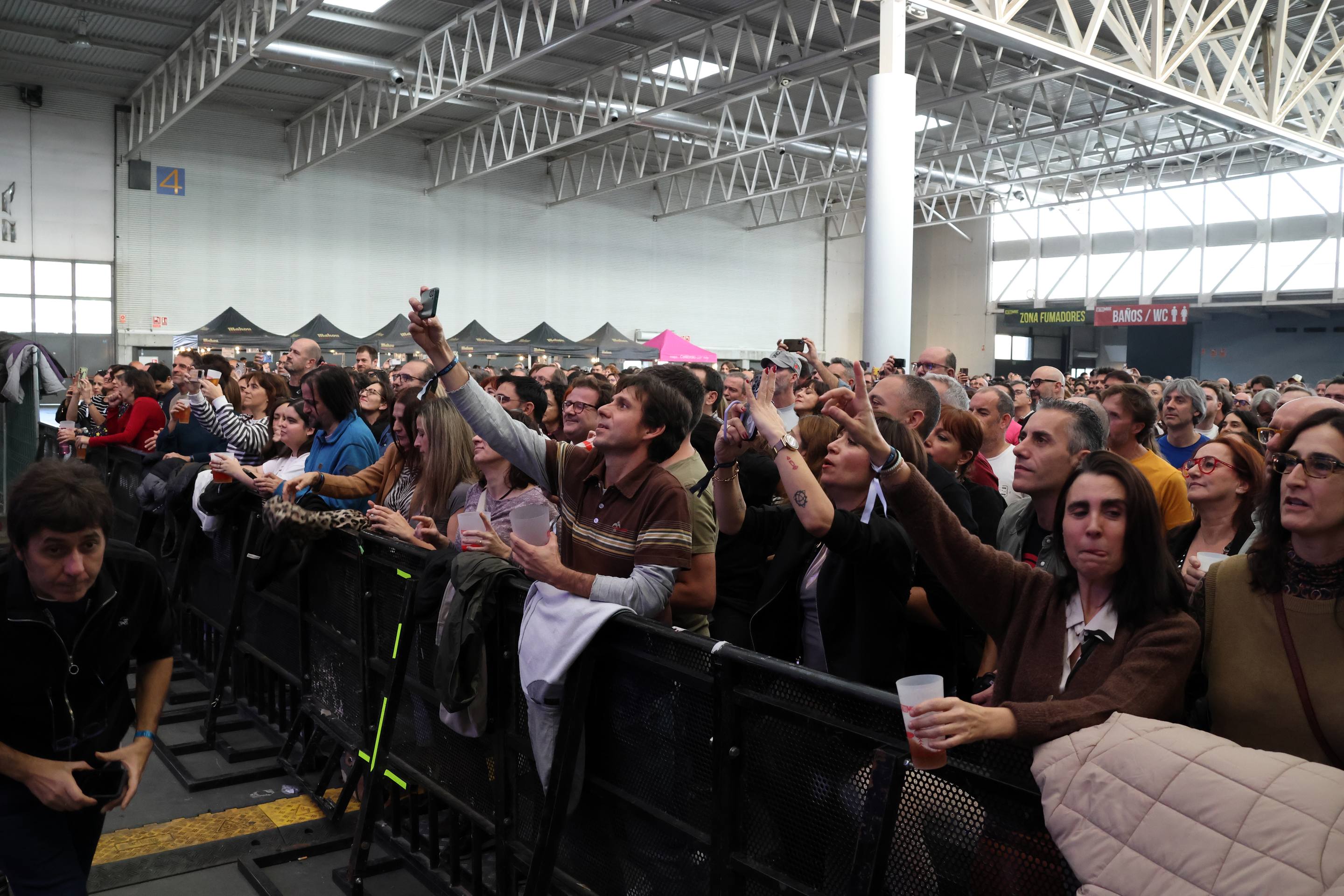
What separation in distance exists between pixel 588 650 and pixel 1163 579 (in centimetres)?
141

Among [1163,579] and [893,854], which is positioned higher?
[1163,579]

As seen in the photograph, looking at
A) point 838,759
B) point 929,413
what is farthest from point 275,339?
point 838,759

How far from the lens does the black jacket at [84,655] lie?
2.53 metres

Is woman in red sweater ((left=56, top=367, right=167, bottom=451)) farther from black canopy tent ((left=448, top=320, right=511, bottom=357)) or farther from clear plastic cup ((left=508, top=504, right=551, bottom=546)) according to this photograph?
black canopy tent ((left=448, top=320, right=511, bottom=357))

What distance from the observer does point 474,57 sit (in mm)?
18203

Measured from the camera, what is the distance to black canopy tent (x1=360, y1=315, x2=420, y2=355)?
875 inches

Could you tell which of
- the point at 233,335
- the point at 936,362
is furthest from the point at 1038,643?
the point at 233,335

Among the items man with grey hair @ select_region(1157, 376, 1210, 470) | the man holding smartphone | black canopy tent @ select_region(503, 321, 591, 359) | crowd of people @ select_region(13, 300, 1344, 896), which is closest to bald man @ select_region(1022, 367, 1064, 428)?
man with grey hair @ select_region(1157, 376, 1210, 470)

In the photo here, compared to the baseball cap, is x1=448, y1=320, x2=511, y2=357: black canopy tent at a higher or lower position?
higher

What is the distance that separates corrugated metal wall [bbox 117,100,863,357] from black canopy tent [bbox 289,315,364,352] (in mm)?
1727

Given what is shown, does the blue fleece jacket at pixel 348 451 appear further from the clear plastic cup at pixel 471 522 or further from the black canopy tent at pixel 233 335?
the black canopy tent at pixel 233 335

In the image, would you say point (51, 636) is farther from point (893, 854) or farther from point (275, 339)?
point (275, 339)

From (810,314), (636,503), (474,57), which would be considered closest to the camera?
(636,503)

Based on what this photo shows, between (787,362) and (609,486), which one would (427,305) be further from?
(787,362)
